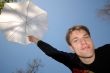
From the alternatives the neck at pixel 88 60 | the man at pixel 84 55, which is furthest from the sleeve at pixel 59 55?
the neck at pixel 88 60

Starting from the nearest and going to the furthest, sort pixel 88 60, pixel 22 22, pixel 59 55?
pixel 88 60 < pixel 59 55 < pixel 22 22

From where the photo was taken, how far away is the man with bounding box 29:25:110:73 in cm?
164

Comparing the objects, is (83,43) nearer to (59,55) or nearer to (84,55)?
(84,55)

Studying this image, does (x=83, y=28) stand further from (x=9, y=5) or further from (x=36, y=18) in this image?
(x=9, y=5)

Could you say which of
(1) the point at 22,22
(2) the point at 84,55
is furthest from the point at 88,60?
(1) the point at 22,22

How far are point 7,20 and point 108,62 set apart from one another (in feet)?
4.26

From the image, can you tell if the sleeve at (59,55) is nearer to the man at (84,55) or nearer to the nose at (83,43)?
the man at (84,55)

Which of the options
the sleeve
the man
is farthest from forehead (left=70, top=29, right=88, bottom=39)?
the sleeve

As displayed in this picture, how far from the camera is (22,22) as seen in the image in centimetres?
236

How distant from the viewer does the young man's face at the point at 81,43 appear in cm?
167

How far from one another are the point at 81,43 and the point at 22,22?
850 millimetres

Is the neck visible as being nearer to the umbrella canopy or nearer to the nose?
the nose

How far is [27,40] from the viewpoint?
7.68 feet

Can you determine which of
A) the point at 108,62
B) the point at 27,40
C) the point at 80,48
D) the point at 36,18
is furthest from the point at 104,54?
the point at 36,18
